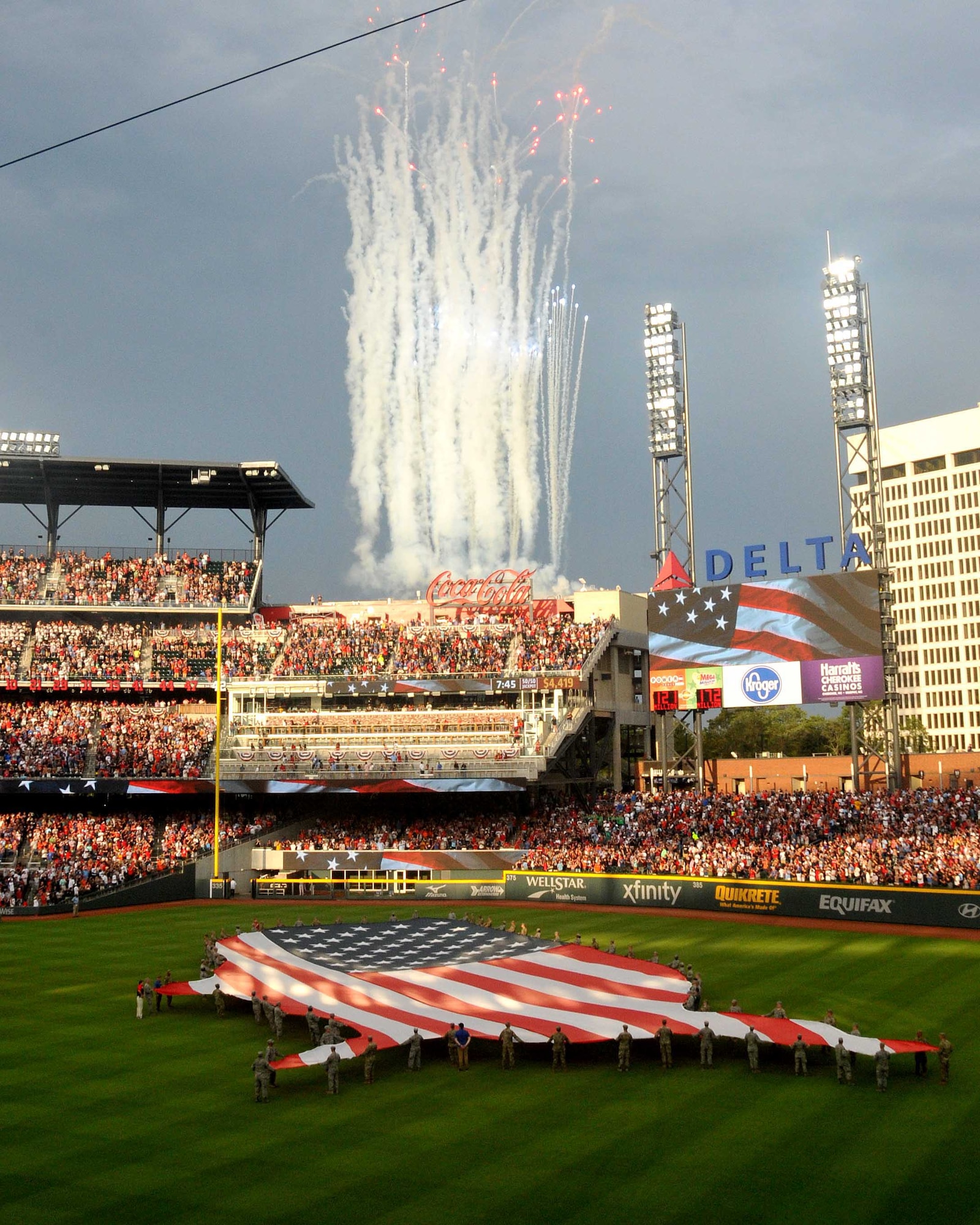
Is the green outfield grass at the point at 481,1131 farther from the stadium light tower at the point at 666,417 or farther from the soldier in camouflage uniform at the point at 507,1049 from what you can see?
the stadium light tower at the point at 666,417

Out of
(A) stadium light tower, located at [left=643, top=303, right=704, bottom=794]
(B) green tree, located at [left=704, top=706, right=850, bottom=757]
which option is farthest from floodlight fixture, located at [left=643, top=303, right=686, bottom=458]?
(B) green tree, located at [left=704, top=706, right=850, bottom=757]

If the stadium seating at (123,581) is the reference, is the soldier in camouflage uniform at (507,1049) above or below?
below

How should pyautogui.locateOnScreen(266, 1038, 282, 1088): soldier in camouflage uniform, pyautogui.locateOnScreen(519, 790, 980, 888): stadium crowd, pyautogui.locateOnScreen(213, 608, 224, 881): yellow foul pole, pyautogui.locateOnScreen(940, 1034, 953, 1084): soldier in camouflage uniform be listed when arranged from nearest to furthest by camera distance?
pyautogui.locateOnScreen(940, 1034, 953, 1084): soldier in camouflage uniform < pyautogui.locateOnScreen(266, 1038, 282, 1088): soldier in camouflage uniform < pyautogui.locateOnScreen(519, 790, 980, 888): stadium crowd < pyautogui.locateOnScreen(213, 608, 224, 881): yellow foul pole

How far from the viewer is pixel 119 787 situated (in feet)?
186

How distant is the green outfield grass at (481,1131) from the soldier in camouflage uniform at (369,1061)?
22 centimetres

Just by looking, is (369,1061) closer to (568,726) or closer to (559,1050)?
(559,1050)

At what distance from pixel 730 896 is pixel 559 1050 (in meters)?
22.5

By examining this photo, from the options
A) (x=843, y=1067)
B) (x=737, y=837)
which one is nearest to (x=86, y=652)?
(x=737, y=837)

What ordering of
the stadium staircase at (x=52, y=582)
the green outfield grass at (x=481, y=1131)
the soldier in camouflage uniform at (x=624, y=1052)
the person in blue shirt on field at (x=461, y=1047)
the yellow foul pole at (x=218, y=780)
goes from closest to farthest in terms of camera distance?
the green outfield grass at (x=481, y=1131) < the soldier in camouflage uniform at (x=624, y=1052) < the person in blue shirt on field at (x=461, y=1047) < the yellow foul pole at (x=218, y=780) < the stadium staircase at (x=52, y=582)

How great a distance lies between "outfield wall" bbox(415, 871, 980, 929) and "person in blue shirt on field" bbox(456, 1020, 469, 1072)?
21.1 metres

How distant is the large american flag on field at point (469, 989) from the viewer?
21.5 m

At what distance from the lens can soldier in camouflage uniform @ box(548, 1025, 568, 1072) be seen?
21.0 m

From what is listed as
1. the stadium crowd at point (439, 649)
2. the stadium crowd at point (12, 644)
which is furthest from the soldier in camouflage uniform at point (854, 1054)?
the stadium crowd at point (12, 644)

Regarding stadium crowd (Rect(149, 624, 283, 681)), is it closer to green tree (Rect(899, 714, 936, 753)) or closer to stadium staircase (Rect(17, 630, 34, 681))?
stadium staircase (Rect(17, 630, 34, 681))
